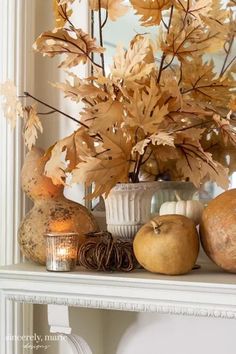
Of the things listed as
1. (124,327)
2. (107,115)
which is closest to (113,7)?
(107,115)

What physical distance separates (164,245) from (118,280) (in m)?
0.11

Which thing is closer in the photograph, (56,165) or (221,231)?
(221,231)

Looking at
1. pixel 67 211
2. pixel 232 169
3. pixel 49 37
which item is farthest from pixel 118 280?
pixel 49 37

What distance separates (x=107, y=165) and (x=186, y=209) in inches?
6.5

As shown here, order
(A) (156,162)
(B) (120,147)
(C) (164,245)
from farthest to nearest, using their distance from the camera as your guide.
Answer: (A) (156,162), (B) (120,147), (C) (164,245)

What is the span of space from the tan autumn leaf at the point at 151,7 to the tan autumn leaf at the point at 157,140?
23 centimetres

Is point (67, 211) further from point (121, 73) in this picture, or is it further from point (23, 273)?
point (121, 73)

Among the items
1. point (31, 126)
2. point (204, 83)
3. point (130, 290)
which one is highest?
point (204, 83)

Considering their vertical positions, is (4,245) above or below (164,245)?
below

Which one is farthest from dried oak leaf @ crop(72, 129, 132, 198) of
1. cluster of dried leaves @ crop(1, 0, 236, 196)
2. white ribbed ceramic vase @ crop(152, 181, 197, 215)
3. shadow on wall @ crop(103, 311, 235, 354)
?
shadow on wall @ crop(103, 311, 235, 354)

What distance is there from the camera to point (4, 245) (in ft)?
4.18

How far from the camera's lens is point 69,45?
1.09 m

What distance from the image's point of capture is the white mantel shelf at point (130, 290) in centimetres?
92

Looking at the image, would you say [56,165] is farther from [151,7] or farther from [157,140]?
[151,7]
